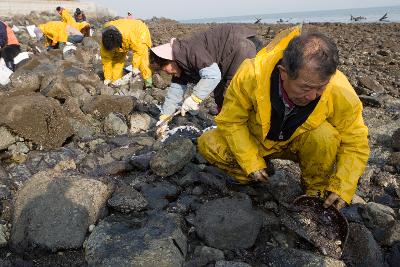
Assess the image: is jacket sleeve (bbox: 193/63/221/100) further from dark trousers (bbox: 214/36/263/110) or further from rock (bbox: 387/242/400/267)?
rock (bbox: 387/242/400/267)

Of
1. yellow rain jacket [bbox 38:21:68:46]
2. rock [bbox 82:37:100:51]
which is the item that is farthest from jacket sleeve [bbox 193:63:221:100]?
yellow rain jacket [bbox 38:21:68:46]

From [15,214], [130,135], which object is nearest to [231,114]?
[15,214]

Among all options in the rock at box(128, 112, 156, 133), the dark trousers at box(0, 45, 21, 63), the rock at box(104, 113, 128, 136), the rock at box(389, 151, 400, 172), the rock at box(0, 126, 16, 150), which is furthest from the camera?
the dark trousers at box(0, 45, 21, 63)

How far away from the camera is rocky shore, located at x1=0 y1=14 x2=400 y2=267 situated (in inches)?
82.0

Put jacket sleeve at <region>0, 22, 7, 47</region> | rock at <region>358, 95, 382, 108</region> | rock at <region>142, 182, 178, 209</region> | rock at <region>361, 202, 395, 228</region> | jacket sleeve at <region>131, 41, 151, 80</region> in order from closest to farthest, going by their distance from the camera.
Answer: rock at <region>361, 202, 395, 228</region>
rock at <region>142, 182, 178, 209</region>
rock at <region>358, 95, 382, 108</region>
jacket sleeve at <region>131, 41, 151, 80</region>
jacket sleeve at <region>0, 22, 7, 47</region>

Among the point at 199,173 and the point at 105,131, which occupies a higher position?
the point at 199,173

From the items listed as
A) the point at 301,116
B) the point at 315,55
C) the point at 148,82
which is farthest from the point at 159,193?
the point at 148,82

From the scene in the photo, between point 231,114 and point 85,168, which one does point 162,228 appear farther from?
point 85,168

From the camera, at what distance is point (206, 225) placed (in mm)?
2266

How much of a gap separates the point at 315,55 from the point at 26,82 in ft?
→ 13.5

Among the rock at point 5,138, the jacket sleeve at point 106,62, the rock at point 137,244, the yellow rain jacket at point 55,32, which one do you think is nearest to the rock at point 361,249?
the rock at point 137,244

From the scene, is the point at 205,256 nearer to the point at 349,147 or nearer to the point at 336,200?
the point at 336,200

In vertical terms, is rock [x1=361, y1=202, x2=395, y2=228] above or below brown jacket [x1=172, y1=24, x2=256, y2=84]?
below

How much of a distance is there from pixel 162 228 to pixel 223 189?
0.64 meters
